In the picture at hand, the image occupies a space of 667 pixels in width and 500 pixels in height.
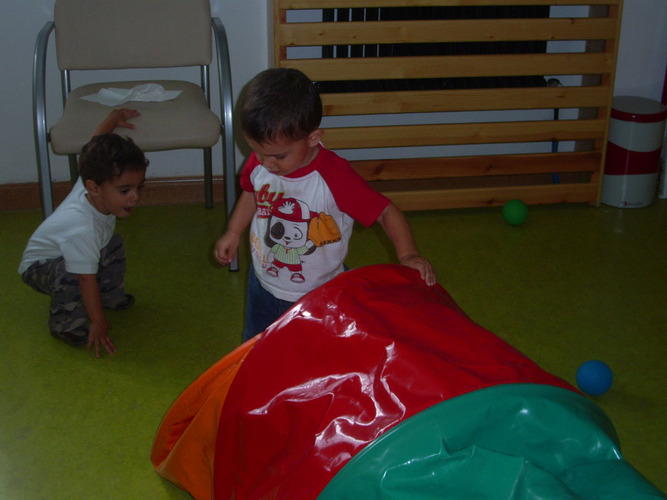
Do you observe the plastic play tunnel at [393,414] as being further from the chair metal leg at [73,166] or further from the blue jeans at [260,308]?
the chair metal leg at [73,166]

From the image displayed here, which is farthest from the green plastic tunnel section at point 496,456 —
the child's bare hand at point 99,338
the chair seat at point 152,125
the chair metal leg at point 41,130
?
the chair metal leg at point 41,130

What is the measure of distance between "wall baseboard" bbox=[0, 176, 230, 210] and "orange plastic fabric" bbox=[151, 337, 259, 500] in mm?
1545

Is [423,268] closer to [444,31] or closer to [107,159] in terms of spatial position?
[107,159]

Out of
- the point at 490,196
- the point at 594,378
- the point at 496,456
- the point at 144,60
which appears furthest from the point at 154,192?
the point at 496,456

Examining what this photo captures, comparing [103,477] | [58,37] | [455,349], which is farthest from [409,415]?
[58,37]

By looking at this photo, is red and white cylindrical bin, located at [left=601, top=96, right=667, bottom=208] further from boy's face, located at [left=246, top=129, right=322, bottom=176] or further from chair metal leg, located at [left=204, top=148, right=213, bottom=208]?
boy's face, located at [left=246, top=129, right=322, bottom=176]

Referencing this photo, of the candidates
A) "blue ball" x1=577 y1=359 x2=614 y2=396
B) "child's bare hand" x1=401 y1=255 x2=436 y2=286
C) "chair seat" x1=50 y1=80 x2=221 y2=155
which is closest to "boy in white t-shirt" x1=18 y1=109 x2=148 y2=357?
"chair seat" x1=50 y1=80 x2=221 y2=155

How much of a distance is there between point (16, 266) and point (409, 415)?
1776 mm

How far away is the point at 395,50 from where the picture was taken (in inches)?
107

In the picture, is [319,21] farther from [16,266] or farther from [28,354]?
[28,354]

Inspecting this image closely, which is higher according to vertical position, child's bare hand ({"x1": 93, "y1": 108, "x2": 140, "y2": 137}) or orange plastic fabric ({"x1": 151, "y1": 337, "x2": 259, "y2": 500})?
child's bare hand ({"x1": 93, "y1": 108, "x2": 140, "y2": 137})

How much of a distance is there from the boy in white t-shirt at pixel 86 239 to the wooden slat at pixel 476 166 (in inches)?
42.1

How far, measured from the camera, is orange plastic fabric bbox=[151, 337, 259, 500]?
130 cm

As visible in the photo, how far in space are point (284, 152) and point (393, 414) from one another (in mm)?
544
